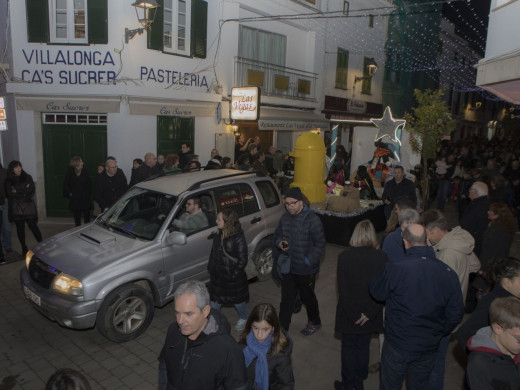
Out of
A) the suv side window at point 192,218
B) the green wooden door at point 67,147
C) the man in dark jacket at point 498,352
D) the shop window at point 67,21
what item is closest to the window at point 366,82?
the shop window at point 67,21

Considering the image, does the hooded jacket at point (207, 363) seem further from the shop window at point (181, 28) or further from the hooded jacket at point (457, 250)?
the shop window at point (181, 28)

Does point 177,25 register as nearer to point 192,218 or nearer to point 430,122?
point 430,122

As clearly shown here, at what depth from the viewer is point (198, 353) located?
2.36m

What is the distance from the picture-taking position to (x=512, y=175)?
1106 cm

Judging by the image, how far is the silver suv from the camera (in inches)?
185

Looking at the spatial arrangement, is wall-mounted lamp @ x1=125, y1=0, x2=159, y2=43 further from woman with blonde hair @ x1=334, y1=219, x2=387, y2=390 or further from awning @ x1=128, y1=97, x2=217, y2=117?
woman with blonde hair @ x1=334, y1=219, x2=387, y2=390

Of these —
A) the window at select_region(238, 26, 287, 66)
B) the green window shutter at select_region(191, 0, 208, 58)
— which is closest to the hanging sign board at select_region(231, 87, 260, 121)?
the green window shutter at select_region(191, 0, 208, 58)

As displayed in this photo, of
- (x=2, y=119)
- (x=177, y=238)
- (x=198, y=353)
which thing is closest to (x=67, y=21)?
(x=2, y=119)

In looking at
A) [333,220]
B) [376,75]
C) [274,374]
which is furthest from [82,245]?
[376,75]

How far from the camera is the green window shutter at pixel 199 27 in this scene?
38.9ft

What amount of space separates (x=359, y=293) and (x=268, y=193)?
3514 mm

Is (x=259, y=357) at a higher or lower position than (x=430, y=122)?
lower

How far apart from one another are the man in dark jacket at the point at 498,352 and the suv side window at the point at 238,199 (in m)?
4.12

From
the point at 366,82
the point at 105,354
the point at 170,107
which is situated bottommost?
the point at 105,354
